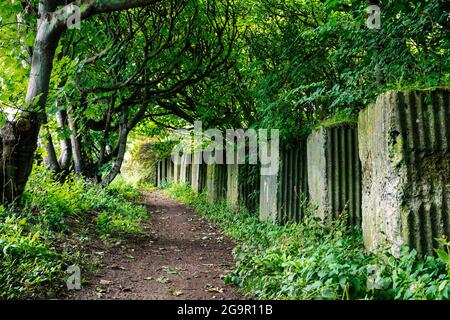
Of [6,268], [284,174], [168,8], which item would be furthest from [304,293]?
[168,8]

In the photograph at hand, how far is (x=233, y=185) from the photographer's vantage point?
11.9 m

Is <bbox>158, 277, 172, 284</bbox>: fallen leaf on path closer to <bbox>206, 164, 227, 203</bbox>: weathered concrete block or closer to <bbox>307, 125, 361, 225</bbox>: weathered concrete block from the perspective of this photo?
<bbox>307, 125, 361, 225</bbox>: weathered concrete block

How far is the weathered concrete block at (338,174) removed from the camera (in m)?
6.31

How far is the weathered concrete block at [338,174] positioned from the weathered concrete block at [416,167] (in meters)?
1.75

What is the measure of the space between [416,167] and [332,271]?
1.47 m

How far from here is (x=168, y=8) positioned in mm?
10438

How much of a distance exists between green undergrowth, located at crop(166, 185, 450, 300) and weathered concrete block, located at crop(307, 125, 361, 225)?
0.33 m

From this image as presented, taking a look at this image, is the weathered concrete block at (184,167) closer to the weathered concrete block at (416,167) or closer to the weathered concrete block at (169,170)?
the weathered concrete block at (169,170)

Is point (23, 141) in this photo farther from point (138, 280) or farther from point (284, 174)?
point (284, 174)

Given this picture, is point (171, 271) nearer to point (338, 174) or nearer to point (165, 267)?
point (165, 267)

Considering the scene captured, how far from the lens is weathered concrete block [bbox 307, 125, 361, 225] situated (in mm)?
6312

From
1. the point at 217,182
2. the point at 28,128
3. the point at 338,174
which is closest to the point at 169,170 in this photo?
the point at 217,182

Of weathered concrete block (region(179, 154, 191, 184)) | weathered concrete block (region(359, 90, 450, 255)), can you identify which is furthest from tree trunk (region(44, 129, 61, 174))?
weathered concrete block (region(359, 90, 450, 255))

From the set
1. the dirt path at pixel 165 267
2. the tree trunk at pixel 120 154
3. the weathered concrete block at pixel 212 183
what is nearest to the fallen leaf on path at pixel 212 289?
the dirt path at pixel 165 267
